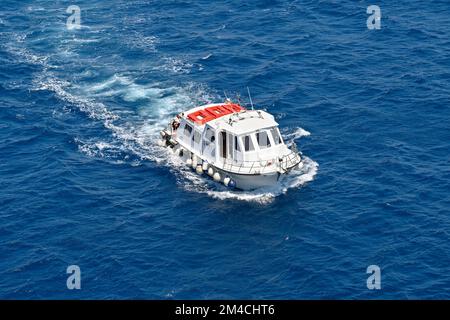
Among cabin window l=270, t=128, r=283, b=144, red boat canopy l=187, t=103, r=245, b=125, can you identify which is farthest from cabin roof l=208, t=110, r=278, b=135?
red boat canopy l=187, t=103, r=245, b=125

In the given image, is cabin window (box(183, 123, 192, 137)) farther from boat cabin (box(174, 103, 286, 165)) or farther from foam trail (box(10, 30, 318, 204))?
foam trail (box(10, 30, 318, 204))

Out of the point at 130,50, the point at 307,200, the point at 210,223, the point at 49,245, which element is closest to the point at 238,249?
the point at 210,223

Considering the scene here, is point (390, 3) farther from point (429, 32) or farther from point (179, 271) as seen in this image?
point (179, 271)

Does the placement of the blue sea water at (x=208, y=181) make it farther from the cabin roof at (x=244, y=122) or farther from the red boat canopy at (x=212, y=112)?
the cabin roof at (x=244, y=122)

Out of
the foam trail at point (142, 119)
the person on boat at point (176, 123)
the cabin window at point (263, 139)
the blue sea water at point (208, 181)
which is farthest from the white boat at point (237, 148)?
the person on boat at point (176, 123)

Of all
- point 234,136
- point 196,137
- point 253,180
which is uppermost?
point 234,136

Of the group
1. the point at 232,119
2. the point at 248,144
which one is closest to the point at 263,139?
the point at 248,144

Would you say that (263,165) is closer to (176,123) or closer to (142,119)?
(176,123)
